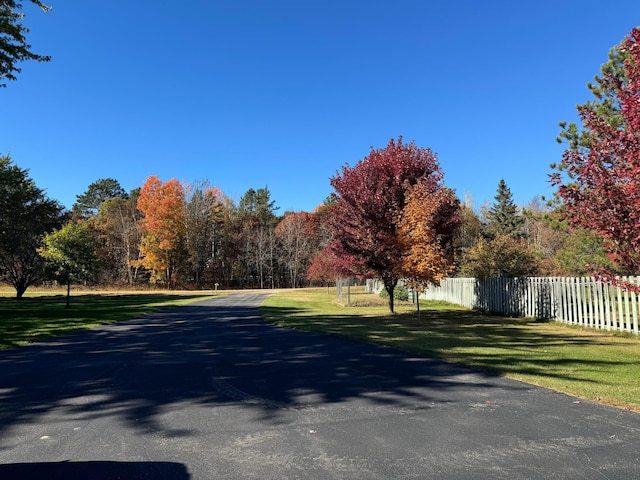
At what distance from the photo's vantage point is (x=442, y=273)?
51.4 feet

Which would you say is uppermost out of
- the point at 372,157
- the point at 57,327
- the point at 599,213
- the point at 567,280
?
the point at 372,157

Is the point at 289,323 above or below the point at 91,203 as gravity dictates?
below

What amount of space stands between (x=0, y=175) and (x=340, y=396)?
36128 mm

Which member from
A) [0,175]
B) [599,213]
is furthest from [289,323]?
[0,175]

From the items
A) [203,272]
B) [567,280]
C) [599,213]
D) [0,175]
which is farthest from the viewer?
[203,272]

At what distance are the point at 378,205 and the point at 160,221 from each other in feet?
159

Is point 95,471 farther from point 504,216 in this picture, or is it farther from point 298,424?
point 504,216

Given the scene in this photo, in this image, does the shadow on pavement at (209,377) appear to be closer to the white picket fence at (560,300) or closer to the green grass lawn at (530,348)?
the green grass lawn at (530,348)

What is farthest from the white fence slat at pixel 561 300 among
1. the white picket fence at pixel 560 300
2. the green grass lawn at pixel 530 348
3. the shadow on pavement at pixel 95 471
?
the shadow on pavement at pixel 95 471

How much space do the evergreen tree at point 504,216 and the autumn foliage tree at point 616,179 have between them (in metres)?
51.9

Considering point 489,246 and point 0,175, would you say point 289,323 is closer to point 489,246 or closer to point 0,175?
point 489,246

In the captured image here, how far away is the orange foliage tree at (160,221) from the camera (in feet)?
195

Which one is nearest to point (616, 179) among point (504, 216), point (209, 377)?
point (209, 377)

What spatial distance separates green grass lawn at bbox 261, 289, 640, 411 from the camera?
666cm
